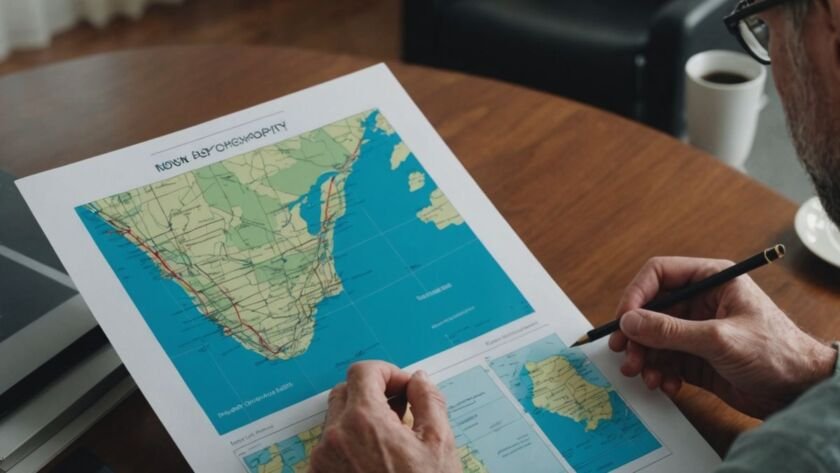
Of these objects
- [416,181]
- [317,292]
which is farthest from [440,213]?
[317,292]

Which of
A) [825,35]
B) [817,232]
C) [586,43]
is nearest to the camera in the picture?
[825,35]

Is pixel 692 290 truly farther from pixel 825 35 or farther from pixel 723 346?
pixel 825 35

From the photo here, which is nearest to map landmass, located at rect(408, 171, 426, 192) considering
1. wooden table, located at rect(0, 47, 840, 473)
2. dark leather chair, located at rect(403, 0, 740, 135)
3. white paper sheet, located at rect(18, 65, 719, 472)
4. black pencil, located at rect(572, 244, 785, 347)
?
white paper sheet, located at rect(18, 65, 719, 472)

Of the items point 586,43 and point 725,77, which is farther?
point 586,43

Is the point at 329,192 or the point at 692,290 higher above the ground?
the point at 329,192

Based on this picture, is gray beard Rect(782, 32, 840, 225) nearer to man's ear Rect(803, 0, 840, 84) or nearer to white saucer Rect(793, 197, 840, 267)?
man's ear Rect(803, 0, 840, 84)

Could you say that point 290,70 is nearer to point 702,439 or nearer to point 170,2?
point 702,439
